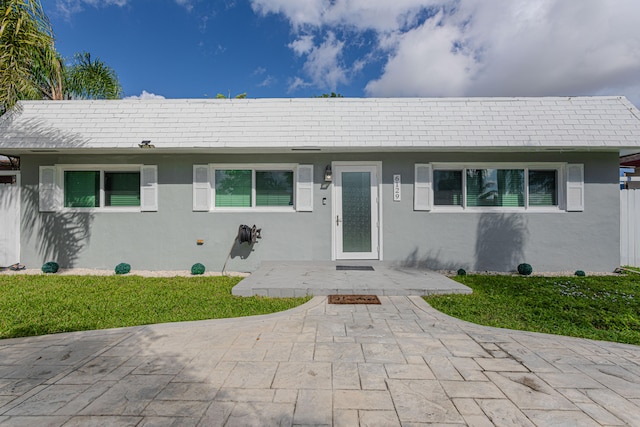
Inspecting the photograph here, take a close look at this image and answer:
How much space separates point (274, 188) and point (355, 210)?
2134mm

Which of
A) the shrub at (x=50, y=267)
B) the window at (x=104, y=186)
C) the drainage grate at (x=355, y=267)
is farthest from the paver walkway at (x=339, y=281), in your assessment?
the shrub at (x=50, y=267)

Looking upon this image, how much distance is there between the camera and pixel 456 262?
7.36m

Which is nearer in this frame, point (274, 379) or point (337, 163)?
point (274, 379)

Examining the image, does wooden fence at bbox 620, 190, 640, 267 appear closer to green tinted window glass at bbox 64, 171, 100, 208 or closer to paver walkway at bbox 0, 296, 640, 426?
paver walkway at bbox 0, 296, 640, 426

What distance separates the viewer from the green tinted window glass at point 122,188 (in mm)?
7664

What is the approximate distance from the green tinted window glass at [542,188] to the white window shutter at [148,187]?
9.41m

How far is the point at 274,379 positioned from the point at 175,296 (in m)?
3.44

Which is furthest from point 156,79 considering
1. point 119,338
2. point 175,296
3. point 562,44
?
point 562,44

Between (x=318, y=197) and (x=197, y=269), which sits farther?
(x=318, y=197)

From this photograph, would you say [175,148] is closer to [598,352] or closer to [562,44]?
[598,352]

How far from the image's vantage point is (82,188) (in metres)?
7.65

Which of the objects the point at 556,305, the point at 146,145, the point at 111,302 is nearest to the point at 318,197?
the point at 146,145

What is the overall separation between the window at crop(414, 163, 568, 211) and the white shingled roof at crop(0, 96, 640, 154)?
71 cm

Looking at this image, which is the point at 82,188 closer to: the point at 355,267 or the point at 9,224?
the point at 9,224
